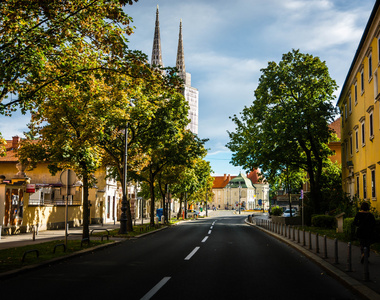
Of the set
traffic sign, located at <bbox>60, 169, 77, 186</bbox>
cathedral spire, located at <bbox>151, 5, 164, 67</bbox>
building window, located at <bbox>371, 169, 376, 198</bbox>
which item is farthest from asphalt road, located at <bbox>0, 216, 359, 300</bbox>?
cathedral spire, located at <bbox>151, 5, 164, 67</bbox>

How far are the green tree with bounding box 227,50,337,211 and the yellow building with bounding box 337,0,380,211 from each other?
2074mm

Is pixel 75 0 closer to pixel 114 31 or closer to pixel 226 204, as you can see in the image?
pixel 114 31

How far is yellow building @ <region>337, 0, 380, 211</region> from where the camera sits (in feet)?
74.3

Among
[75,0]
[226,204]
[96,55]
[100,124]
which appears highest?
[75,0]

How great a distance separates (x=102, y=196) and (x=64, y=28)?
36085mm

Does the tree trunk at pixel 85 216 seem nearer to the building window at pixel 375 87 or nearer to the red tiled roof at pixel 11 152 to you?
the building window at pixel 375 87

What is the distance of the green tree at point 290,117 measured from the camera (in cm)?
3169

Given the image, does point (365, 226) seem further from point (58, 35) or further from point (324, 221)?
point (324, 221)

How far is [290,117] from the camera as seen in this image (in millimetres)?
31484

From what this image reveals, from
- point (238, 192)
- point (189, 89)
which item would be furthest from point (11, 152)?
point (238, 192)

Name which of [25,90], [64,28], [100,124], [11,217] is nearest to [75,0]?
[64,28]

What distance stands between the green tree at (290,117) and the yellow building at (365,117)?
6.80 ft

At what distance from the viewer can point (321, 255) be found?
515 inches

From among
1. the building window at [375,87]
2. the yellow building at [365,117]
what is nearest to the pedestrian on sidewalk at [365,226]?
the yellow building at [365,117]
